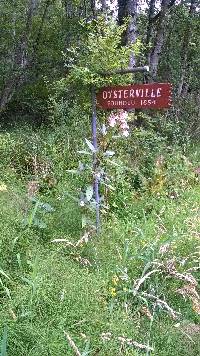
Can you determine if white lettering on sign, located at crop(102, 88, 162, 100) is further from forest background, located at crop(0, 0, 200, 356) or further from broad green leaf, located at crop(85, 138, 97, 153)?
broad green leaf, located at crop(85, 138, 97, 153)

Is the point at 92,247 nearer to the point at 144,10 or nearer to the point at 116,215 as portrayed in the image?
the point at 116,215

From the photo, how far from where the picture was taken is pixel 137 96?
15.5 ft

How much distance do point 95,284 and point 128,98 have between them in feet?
6.71

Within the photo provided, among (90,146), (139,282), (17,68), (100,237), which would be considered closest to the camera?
(139,282)

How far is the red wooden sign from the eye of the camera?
183 inches

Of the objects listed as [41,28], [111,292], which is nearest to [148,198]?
[111,292]

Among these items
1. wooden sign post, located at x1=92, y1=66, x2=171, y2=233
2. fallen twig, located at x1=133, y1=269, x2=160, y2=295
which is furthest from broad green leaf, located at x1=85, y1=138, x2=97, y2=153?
fallen twig, located at x1=133, y1=269, x2=160, y2=295

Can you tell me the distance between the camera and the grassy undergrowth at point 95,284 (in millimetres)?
2896

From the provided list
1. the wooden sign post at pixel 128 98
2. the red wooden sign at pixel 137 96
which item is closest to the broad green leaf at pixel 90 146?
the wooden sign post at pixel 128 98

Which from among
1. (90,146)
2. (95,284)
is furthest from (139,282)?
(90,146)

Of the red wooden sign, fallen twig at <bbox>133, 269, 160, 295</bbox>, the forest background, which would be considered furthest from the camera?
the red wooden sign

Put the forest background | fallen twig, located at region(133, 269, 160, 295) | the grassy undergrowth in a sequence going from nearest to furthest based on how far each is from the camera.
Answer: the grassy undergrowth, the forest background, fallen twig, located at region(133, 269, 160, 295)

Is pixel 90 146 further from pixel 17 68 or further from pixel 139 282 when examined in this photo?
pixel 17 68

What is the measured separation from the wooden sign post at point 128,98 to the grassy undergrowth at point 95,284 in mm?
472
